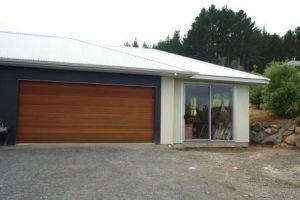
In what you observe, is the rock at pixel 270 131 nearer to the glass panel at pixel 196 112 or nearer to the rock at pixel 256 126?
the rock at pixel 256 126

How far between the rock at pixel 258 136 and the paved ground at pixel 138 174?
4071 mm

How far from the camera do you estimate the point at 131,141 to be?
14.2m

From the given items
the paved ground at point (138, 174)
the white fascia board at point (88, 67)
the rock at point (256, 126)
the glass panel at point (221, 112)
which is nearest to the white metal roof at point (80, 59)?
the white fascia board at point (88, 67)

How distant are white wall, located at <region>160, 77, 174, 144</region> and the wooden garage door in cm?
36

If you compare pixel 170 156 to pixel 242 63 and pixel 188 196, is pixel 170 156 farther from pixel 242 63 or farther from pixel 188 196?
pixel 242 63

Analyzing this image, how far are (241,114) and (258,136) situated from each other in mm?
1455

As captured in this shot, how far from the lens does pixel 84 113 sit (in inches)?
534

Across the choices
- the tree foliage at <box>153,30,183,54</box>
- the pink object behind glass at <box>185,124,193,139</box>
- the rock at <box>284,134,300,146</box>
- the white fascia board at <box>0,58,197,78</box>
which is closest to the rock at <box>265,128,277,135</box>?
the rock at <box>284,134,300,146</box>

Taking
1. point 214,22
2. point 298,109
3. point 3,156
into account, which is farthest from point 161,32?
point 3,156

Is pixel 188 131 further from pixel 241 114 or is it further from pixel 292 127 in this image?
pixel 292 127

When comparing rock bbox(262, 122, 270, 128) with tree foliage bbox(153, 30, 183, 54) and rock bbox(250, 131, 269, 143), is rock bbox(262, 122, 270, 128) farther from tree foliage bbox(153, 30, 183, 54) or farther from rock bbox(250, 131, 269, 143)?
tree foliage bbox(153, 30, 183, 54)

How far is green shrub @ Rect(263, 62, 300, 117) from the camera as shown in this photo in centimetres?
1673

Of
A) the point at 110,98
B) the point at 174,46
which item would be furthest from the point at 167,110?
the point at 174,46

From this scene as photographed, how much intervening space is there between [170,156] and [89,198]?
548cm
